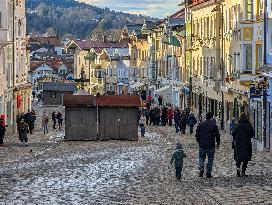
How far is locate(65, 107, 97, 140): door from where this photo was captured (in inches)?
1544

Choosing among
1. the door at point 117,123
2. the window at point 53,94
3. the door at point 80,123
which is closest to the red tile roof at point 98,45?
the window at point 53,94

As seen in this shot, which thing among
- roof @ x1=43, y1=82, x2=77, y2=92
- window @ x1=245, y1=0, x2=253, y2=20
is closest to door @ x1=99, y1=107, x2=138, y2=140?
window @ x1=245, y1=0, x2=253, y2=20

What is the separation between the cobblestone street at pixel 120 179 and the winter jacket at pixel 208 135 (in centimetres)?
83

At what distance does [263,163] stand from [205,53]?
38.1 meters

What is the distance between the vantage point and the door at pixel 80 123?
39219 mm

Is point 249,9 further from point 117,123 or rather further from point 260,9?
point 117,123

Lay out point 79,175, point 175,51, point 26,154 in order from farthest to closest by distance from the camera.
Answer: point 175,51 → point 26,154 → point 79,175

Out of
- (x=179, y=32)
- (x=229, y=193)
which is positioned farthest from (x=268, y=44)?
(x=179, y=32)

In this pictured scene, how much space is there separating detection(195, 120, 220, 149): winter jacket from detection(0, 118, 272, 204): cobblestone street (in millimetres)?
831

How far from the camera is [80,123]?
39656 millimetres

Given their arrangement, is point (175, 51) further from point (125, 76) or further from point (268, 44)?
point (268, 44)

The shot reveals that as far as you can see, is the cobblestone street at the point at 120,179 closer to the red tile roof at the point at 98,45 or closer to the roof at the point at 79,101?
the roof at the point at 79,101

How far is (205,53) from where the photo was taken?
62062 millimetres

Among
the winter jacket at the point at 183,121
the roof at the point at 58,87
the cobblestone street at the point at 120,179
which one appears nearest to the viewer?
the cobblestone street at the point at 120,179
